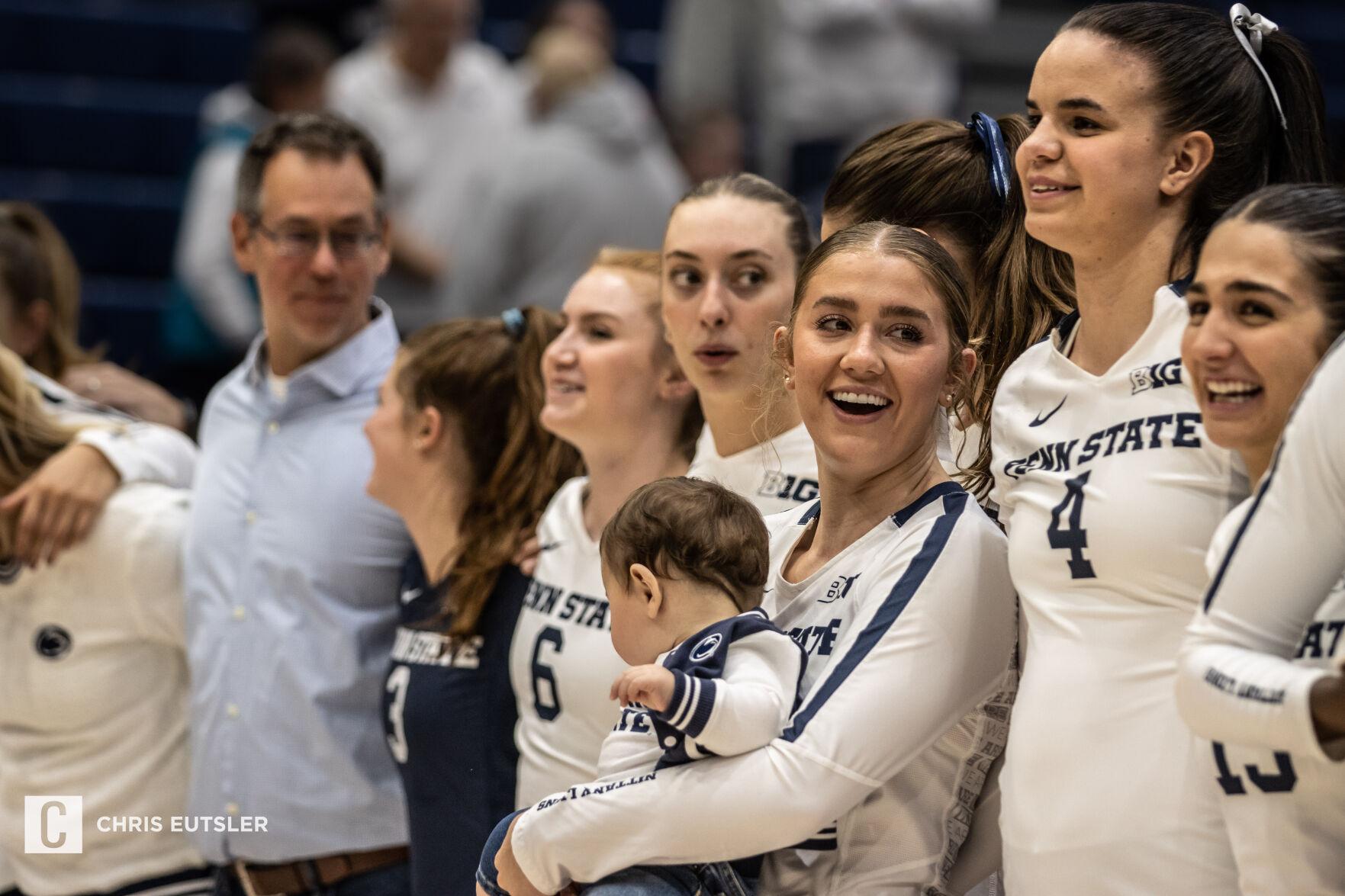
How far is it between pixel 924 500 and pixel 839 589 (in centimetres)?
19

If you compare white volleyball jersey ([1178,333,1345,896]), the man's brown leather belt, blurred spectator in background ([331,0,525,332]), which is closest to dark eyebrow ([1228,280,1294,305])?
white volleyball jersey ([1178,333,1345,896])

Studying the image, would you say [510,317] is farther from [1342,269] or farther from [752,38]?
[752,38]

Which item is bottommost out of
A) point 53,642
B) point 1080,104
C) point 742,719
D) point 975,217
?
point 53,642

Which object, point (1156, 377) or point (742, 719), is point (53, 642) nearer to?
point (742, 719)

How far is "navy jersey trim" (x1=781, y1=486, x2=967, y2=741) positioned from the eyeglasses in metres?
2.00

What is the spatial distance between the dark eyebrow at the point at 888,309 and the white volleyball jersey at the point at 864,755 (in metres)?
0.27

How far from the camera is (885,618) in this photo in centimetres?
251

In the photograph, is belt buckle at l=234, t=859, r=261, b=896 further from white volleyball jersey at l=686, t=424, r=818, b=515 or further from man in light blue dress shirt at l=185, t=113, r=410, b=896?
white volleyball jersey at l=686, t=424, r=818, b=515

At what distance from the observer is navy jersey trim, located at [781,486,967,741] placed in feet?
8.13

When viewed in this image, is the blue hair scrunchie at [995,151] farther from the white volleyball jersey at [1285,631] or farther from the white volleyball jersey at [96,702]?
the white volleyball jersey at [96,702]

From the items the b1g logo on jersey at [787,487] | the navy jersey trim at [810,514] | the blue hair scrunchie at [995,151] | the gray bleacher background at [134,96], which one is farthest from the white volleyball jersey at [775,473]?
the gray bleacher background at [134,96]

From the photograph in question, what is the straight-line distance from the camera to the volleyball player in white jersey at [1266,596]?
2074 millimetres

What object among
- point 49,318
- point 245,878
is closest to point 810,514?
point 245,878

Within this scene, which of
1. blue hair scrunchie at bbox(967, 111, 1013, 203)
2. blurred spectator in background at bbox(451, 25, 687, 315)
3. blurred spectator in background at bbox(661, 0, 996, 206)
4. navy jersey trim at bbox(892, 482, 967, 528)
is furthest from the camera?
blurred spectator in background at bbox(661, 0, 996, 206)
